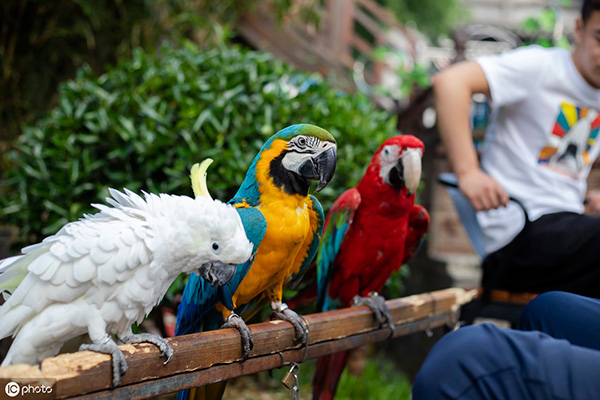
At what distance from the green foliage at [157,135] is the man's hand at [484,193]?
1.57 feet

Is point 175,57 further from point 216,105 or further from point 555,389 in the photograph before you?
point 555,389

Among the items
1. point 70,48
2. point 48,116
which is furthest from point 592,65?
point 70,48

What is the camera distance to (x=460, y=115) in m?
1.73

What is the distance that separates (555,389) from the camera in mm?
635

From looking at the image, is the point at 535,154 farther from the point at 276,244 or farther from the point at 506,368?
the point at 506,368

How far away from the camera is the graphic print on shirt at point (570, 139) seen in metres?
1.80

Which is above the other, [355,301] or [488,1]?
[355,301]

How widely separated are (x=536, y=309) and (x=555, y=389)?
29 centimetres

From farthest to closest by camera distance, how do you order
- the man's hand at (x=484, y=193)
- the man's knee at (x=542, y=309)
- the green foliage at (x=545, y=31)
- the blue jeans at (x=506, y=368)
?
the green foliage at (x=545, y=31)
the man's hand at (x=484, y=193)
the man's knee at (x=542, y=309)
the blue jeans at (x=506, y=368)

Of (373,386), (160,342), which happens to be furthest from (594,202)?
(160,342)

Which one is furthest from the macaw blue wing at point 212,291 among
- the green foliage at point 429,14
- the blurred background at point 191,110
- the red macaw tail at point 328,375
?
the green foliage at point 429,14

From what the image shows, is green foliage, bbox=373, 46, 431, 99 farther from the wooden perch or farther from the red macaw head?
the wooden perch

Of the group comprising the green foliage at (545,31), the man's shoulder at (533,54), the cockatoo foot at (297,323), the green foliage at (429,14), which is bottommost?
the green foliage at (429,14)

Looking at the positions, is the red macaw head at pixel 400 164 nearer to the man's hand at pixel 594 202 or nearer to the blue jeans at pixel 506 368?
the blue jeans at pixel 506 368
